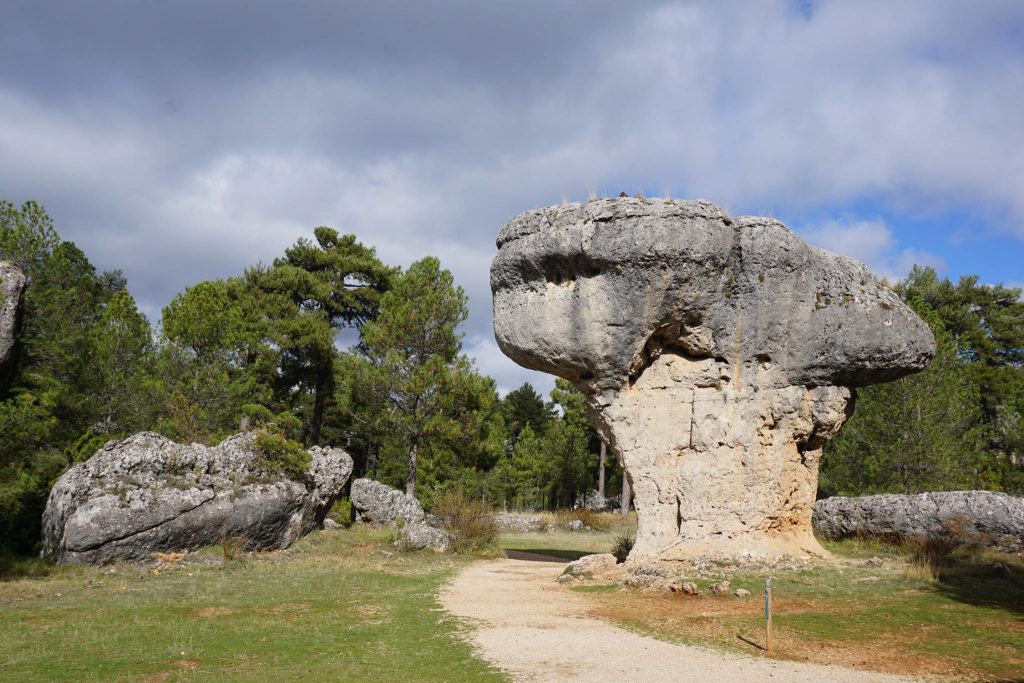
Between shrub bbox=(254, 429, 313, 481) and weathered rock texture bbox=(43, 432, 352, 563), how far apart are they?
22 centimetres

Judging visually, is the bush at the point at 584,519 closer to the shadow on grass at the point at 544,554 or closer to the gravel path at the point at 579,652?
the shadow on grass at the point at 544,554

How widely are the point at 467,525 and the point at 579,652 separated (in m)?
11.8

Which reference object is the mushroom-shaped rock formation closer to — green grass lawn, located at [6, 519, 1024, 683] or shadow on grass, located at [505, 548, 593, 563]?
green grass lawn, located at [6, 519, 1024, 683]

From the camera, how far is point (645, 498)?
589 inches

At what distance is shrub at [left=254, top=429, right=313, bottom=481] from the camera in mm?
19594

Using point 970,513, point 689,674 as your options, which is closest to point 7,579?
point 689,674

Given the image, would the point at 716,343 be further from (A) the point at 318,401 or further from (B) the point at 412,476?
(A) the point at 318,401

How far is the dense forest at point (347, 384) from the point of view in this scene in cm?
2016

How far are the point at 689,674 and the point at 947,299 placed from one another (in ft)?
107

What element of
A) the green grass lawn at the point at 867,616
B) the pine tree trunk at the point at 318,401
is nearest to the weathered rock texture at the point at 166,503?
the green grass lawn at the point at 867,616

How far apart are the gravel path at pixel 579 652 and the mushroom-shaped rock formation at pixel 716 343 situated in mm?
3691

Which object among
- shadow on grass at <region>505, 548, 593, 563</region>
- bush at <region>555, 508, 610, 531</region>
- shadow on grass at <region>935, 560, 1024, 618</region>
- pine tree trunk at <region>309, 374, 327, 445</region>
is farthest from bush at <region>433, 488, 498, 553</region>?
pine tree trunk at <region>309, 374, 327, 445</region>

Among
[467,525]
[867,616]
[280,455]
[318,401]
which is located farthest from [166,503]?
[318,401]

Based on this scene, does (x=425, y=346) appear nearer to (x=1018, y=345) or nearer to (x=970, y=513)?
(x=970, y=513)
